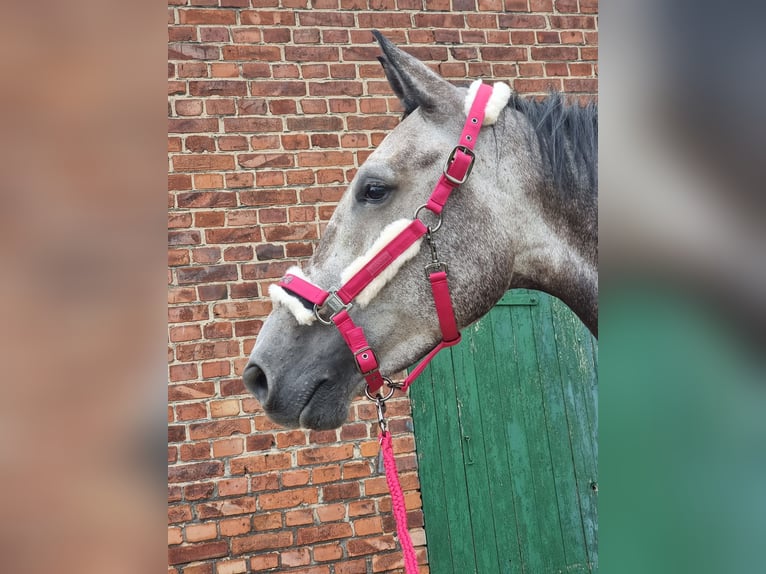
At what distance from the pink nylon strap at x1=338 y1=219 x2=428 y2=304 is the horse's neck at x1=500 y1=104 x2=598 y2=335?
25cm

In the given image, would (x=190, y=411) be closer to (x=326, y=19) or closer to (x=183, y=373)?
(x=183, y=373)

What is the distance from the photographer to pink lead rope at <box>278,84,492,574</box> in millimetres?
1285

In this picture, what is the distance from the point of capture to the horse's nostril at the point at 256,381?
131 centimetres

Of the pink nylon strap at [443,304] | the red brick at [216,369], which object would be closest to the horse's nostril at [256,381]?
the pink nylon strap at [443,304]

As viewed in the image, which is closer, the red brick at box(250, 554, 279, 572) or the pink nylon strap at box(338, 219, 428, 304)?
the pink nylon strap at box(338, 219, 428, 304)

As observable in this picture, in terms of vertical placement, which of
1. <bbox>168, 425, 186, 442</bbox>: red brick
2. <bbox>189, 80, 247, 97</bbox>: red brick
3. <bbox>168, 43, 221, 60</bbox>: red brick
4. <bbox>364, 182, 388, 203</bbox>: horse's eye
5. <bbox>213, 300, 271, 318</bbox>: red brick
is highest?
<bbox>168, 43, 221, 60</bbox>: red brick

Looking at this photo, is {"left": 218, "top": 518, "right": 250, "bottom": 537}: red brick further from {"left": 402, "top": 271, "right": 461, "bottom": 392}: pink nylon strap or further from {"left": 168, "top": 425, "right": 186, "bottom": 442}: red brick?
{"left": 402, "top": 271, "right": 461, "bottom": 392}: pink nylon strap

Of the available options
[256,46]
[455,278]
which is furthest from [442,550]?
[256,46]

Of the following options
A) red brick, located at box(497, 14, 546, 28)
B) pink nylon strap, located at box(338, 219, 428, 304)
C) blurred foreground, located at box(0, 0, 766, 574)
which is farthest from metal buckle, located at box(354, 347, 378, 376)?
red brick, located at box(497, 14, 546, 28)
